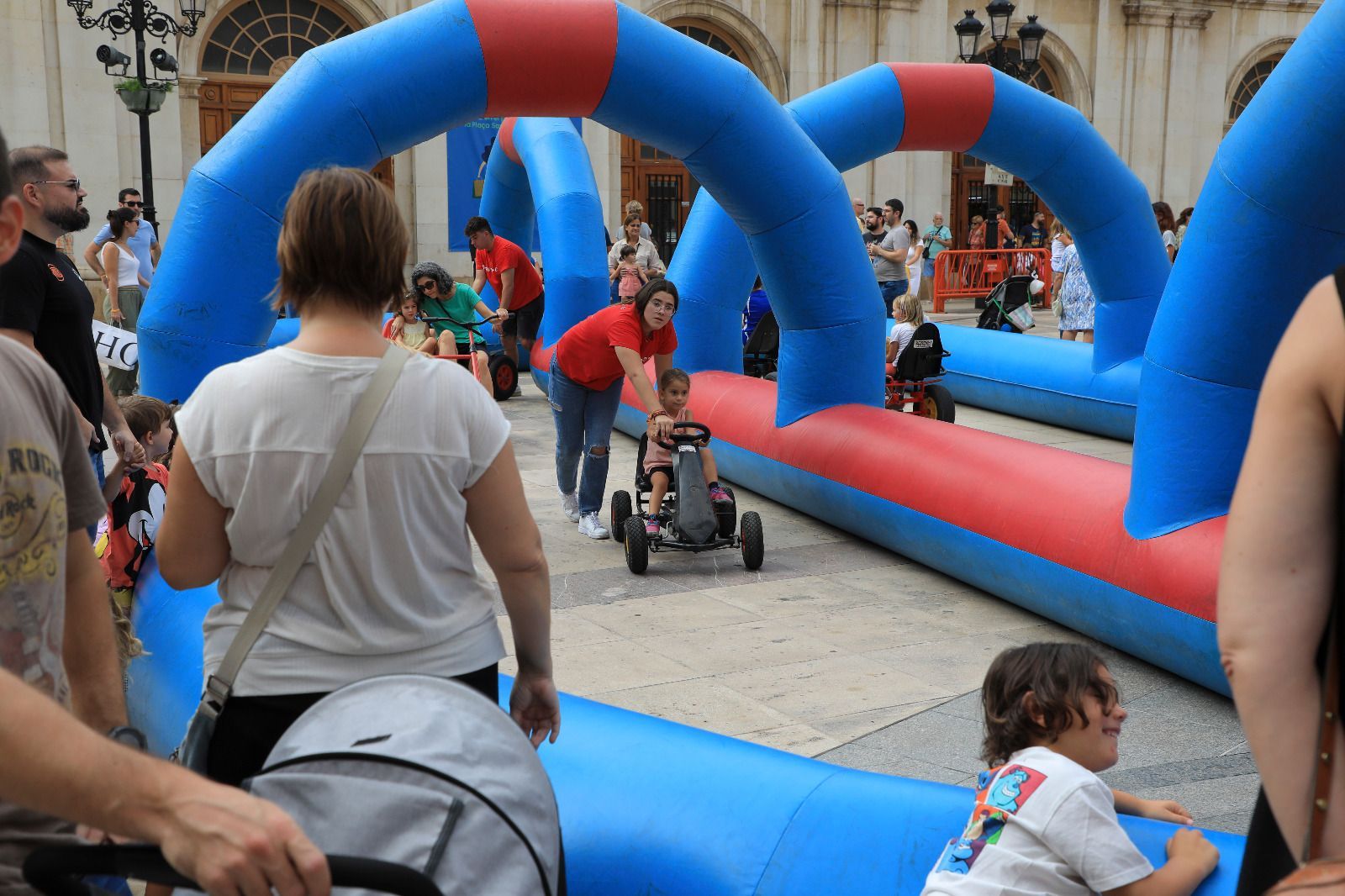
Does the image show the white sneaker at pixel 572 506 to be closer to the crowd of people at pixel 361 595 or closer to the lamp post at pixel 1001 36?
the crowd of people at pixel 361 595

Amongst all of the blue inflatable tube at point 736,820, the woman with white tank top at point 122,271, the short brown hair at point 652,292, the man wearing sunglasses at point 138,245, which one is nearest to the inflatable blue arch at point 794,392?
the blue inflatable tube at point 736,820

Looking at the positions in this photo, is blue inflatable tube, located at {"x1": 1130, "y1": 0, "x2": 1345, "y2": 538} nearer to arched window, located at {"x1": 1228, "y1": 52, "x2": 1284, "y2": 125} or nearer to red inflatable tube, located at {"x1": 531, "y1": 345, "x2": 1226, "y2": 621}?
red inflatable tube, located at {"x1": 531, "y1": 345, "x2": 1226, "y2": 621}

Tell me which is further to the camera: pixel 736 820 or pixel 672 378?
pixel 672 378

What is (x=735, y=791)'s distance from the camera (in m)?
3.02

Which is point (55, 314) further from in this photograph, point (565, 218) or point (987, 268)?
point (987, 268)

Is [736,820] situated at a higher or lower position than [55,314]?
lower

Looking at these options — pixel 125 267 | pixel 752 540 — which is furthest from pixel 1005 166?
pixel 125 267

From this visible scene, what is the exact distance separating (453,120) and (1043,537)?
136 inches

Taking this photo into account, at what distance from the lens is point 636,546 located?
677 cm

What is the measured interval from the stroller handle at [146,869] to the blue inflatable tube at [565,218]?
10.8 metres

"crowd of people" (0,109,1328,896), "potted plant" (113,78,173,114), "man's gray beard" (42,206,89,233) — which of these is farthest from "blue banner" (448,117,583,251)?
"crowd of people" (0,109,1328,896)

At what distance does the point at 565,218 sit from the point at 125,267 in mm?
Result: 4102

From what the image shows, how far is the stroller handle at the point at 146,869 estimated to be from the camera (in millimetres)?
1405

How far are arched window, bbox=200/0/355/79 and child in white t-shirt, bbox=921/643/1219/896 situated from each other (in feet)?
70.3
